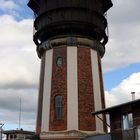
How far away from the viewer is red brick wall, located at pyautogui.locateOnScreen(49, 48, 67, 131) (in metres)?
29.2

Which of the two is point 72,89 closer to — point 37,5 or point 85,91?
point 85,91

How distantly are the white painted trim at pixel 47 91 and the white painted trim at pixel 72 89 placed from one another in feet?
5.81

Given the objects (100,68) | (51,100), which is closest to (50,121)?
(51,100)

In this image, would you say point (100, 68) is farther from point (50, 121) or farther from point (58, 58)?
point (50, 121)

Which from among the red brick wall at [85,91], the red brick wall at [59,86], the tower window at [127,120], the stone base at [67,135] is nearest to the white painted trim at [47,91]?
the red brick wall at [59,86]

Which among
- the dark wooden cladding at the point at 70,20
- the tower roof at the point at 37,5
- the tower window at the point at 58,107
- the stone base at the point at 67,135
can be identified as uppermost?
the tower roof at the point at 37,5

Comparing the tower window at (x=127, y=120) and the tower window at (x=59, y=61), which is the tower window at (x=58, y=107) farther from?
the tower window at (x=127, y=120)

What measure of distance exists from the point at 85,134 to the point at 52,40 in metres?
8.84

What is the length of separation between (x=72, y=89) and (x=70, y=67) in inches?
77.8

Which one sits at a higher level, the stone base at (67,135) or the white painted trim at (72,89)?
the white painted trim at (72,89)

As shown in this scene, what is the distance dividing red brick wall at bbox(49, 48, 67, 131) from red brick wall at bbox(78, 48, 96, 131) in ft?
4.04

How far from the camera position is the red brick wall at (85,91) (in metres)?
29.2

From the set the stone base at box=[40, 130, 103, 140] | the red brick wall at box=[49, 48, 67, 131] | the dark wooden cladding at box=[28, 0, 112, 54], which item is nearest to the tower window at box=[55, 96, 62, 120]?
the red brick wall at box=[49, 48, 67, 131]

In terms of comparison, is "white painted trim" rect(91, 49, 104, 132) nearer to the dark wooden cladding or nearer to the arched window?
the dark wooden cladding
